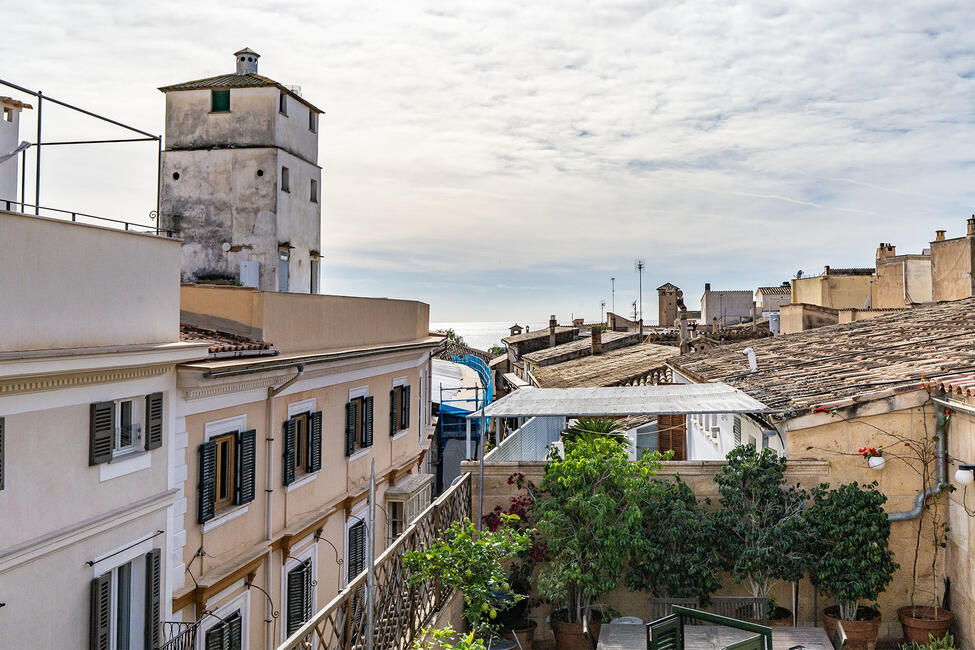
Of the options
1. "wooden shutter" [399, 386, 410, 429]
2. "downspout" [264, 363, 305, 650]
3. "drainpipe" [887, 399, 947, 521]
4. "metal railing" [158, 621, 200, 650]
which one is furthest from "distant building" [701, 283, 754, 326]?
"metal railing" [158, 621, 200, 650]

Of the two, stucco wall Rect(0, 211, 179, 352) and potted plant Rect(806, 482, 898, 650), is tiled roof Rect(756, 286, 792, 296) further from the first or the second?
stucco wall Rect(0, 211, 179, 352)

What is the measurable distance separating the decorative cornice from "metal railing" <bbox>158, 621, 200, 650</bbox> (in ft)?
9.73

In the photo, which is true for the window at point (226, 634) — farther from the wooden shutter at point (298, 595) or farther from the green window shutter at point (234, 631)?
the wooden shutter at point (298, 595)

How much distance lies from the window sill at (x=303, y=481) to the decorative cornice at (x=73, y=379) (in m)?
4.14

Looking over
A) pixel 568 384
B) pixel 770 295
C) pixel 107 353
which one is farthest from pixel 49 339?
pixel 770 295

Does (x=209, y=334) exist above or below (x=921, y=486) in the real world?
above

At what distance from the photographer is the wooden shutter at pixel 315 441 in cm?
1402

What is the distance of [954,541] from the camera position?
34.9ft

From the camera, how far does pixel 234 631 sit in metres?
11.4

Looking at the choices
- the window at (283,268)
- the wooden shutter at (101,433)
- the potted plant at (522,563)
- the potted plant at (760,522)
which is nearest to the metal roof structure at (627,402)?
the potted plant at (760,522)

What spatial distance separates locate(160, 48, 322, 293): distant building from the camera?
22.5m

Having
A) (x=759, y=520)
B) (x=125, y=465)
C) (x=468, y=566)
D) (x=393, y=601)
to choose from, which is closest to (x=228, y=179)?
(x=125, y=465)

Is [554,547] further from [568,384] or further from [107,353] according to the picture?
[568,384]

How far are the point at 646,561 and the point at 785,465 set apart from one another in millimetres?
2366
